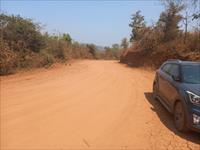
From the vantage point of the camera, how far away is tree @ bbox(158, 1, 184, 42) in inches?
861

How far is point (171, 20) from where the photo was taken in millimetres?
22281

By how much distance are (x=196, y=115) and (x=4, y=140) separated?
4.26 m

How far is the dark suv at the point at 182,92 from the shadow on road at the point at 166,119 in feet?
0.53

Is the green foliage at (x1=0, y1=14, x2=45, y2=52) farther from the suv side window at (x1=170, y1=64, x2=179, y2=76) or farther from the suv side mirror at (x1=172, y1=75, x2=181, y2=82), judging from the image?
the suv side mirror at (x1=172, y1=75, x2=181, y2=82)

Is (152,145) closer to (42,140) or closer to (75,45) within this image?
(42,140)

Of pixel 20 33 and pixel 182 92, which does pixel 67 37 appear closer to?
pixel 20 33

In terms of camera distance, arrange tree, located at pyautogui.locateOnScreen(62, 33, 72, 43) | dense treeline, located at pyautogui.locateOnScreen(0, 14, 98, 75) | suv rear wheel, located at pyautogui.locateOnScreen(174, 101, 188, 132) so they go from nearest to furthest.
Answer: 1. suv rear wheel, located at pyautogui.locateOnScreen(174, 101, 188, 132)
2. dense treeline, located at pyautogui.locateOnScreen(0, 14, 98, 75)
3. tree, located at pyautogui.locateOnScreen(62, 33, 72, 43)

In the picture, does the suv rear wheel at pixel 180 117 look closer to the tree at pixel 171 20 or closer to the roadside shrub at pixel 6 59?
the roadside shrub at pixel 6 59

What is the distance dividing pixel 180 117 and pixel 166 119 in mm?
977

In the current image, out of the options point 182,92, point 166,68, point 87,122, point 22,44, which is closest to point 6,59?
point 22,44

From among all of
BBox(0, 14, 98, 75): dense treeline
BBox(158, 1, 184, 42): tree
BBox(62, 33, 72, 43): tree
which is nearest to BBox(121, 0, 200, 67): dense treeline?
BBox(158, 1, 184, 42): tree

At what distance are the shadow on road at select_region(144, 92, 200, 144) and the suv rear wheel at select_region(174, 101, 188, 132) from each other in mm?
123

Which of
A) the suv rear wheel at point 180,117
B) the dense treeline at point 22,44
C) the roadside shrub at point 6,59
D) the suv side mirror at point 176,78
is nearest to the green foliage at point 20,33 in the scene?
the dense treeline at point 22,44

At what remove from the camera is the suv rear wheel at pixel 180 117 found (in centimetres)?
649
